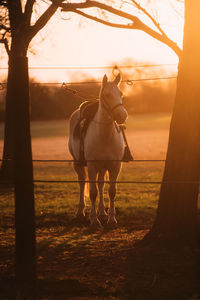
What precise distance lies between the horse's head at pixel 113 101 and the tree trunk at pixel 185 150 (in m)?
1.72

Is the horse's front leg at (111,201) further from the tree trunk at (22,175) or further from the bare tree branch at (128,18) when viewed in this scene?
the tree trunk at (22,175)

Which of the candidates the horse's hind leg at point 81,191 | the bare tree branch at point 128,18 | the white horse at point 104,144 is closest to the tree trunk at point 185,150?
the bare tree branch at point 128,18

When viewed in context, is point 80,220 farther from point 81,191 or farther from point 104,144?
point 104,144

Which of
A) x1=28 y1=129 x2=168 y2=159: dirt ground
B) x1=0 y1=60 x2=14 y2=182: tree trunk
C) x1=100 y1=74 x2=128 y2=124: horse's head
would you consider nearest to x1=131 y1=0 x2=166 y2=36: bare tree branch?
x1=100 y1=74 x2=128 y2=124: horse's head

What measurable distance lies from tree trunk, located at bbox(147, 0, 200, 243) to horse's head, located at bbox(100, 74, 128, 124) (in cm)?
172

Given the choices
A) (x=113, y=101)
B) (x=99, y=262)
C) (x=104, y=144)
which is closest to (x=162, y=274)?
(x=99, y=262)

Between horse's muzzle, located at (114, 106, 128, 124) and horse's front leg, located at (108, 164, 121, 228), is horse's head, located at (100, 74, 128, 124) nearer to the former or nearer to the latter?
horse's muzzle, located at (114, 106, 128, 124)

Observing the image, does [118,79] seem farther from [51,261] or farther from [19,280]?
[19,280]

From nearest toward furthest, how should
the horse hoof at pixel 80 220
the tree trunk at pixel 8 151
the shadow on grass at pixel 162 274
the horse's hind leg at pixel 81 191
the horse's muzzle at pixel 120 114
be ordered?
the shadow on grass at pixel 162 274
the horse's muzzle at pixel 120 114
the horse hoof at pixel 80 220
the horse's hind leg at pixel 81 191
the tree trunk at pixel 8 151

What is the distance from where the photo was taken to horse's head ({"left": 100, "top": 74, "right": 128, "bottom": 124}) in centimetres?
915

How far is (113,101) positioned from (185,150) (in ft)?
7.77

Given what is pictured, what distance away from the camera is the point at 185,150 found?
744cm

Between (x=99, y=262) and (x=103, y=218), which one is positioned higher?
(x=99, y=262)

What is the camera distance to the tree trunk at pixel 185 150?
24.2 ft
